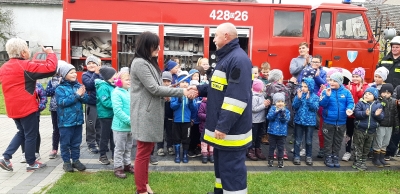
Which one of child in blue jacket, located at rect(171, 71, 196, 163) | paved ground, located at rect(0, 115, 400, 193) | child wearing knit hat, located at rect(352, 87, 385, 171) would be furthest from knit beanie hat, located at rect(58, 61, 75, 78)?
child wearing knit hat, located at rect(352, 87, 385, 171)

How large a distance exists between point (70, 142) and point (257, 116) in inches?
122

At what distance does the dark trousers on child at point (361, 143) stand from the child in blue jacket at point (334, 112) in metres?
0.25

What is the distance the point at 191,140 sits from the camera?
5949 mm

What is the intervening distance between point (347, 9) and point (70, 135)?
6.72m

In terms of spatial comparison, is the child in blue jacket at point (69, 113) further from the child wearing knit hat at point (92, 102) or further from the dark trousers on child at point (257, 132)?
the dark trousers on child at point (257, 132)

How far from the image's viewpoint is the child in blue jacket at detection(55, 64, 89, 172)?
186 inches

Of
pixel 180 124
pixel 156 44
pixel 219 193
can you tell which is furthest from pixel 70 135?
pixel 219 193

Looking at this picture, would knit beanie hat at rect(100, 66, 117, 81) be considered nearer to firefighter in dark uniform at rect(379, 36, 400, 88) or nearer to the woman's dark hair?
the woman's dark hair

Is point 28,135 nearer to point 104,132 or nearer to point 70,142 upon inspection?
point 70,142

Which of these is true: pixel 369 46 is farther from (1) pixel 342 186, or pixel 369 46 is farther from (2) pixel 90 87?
(2) pixel 90 87

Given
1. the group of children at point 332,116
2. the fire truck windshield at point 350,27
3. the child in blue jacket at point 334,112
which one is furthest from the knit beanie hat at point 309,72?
the fire truck windshield at point 350,27

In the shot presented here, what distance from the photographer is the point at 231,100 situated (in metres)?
3.23

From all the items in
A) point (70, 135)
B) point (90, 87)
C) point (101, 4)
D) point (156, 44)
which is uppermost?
point (101, 4)

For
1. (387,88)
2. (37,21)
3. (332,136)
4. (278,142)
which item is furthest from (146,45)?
(37,21)
